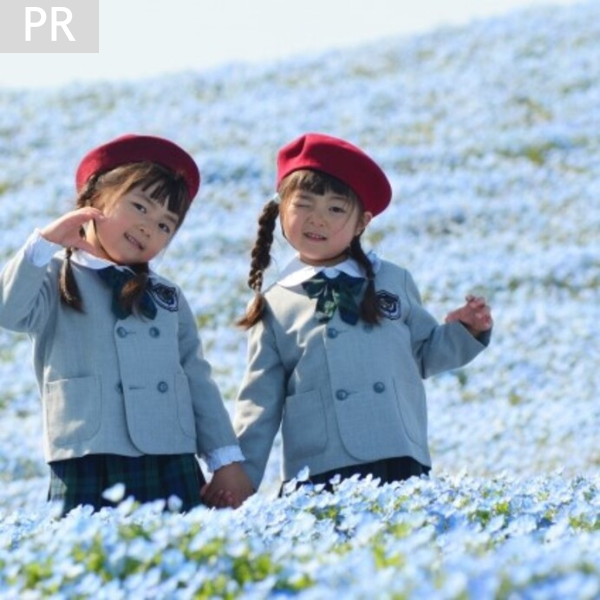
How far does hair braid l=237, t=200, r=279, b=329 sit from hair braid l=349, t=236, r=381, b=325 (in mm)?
335

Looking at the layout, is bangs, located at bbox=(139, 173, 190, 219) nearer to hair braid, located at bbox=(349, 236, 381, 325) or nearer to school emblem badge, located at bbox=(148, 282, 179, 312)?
school emblem badge, located at bbox=(148, 282, 179, 312)

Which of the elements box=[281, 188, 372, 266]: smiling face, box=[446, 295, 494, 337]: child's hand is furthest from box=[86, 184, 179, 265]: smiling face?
box=[446, 295, 494, 337]: child's hand

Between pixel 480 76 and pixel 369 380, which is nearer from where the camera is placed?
pixel 369 380

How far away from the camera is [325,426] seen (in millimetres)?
5707

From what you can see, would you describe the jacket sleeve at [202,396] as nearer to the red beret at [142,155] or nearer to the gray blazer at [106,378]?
the gray blazer at [106,378]

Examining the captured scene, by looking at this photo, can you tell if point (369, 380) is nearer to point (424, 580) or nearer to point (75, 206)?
point (75, 206)

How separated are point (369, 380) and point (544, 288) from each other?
8385mm

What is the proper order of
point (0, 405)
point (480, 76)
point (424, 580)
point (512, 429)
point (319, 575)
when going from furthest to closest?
1. point (480, 76)
2. point (0, 405)
3. point (512, 429)
4. point (319, 575)
5. point (424, 580)

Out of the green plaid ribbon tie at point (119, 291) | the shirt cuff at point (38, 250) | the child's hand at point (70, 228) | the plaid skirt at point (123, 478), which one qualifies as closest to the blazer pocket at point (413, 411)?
the plaid skirt at point (123, 478)

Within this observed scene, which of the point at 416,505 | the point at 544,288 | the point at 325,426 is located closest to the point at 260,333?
the point at 325,426

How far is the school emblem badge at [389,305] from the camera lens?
591 cm

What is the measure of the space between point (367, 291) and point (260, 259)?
517mm

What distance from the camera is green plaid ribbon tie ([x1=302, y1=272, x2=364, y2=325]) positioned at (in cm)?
582

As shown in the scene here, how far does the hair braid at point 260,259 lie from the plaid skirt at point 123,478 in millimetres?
639
